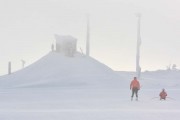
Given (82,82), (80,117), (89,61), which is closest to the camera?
(80,117)

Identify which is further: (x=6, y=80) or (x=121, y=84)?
(x=6, y=80)

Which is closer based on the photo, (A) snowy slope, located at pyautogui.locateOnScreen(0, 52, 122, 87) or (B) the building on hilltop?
(A) snowy slope, located at pyautogui.locateOnScreen(0, 52, 122, 87)

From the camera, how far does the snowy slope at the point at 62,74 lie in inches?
2970

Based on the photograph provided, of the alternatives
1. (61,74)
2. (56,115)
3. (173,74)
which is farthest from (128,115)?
(173,74)

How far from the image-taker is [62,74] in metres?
79.9

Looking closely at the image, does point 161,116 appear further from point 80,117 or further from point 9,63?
point 9,63

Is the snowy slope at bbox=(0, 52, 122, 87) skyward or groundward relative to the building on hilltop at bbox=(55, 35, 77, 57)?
groundward

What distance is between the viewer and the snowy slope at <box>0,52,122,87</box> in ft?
247

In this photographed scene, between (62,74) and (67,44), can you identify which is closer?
(62,74)

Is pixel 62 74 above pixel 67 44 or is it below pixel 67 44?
below

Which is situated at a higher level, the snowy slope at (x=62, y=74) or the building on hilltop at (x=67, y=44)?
the building on hilltop at (x=67, y=44)

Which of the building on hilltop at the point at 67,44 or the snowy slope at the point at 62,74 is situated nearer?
the snowy slope at the point at 62,74

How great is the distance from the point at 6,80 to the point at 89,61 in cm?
1240

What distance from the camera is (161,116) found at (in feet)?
85.8
